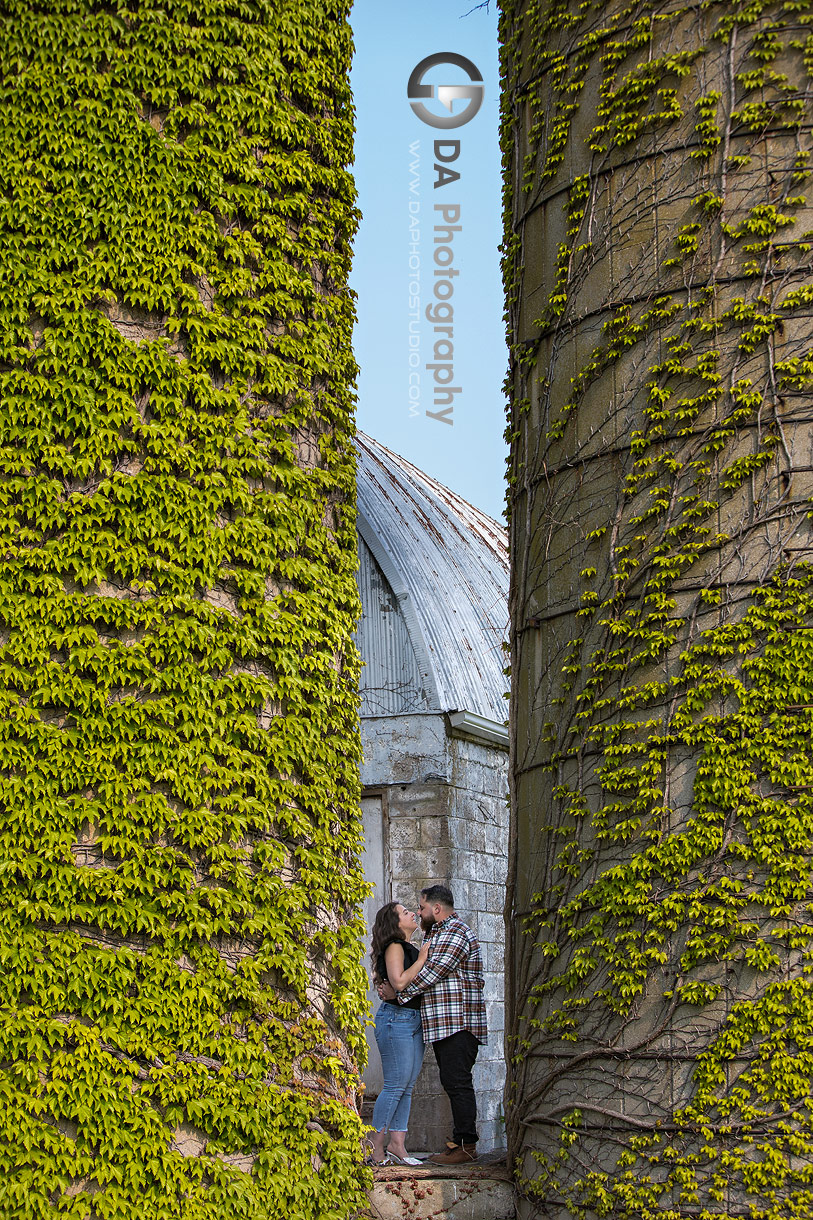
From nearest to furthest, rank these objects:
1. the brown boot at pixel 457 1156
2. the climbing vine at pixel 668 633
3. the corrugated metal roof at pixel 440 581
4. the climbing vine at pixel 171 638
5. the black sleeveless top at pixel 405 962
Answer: the climbing vine at pixel 171 638 → the climbing vine at pixel 668 633 → the brown boot at pixel 457 1156 → the black sleeveless top at pixel 405 962 → the corrugated metal roof at pixel 440 581

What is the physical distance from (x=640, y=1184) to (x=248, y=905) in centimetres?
218

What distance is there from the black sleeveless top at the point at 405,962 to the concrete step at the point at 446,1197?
979 mm

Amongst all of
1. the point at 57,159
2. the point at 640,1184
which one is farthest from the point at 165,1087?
the point at 57,159

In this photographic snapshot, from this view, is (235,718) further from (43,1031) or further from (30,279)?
(30,279)

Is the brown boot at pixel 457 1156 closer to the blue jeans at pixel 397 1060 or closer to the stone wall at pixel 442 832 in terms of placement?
the blue jeans at pixel 397 1060

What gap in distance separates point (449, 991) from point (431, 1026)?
0.22 meters

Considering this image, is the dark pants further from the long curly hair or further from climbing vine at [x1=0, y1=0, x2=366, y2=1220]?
climbing vine at [x1=0, y1=0, x2=366, y2=1220]

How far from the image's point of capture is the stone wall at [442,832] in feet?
31.0

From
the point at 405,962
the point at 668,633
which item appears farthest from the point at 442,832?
the point at 668,633

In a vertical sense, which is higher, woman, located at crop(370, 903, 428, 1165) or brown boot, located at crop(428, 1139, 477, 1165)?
woman, located at crop(370, 903, 428, 1165)

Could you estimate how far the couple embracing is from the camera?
6656 millimetres

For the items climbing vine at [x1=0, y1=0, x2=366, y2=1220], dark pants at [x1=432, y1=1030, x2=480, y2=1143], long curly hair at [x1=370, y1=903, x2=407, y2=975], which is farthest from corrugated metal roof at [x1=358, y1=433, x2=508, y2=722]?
climbing vine at [x1=0, y1=0, x2=366, y2=1220]

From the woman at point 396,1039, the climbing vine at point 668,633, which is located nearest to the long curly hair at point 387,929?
the woman at point 396,1039

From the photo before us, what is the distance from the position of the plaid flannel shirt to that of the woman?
8 centimetres
